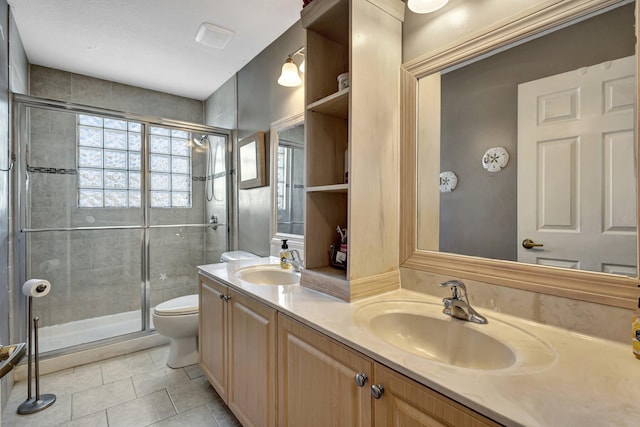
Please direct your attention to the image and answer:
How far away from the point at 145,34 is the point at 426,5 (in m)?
2.07

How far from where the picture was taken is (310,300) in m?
1.22

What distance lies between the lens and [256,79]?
256cm

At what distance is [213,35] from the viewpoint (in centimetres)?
218

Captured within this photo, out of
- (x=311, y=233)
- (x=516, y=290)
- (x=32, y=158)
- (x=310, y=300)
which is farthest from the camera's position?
(x=32, y=158)

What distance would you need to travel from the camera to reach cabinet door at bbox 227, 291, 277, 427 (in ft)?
3.93

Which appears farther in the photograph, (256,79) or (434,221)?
(256,79)

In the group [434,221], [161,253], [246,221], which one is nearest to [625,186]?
[434,221]

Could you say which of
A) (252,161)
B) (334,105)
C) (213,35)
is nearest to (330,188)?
(334,105)

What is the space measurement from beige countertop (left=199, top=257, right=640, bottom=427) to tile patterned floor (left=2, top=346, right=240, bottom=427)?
1.27m

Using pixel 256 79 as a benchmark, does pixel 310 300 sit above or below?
below

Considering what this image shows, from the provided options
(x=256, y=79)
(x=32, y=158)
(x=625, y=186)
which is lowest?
(x=625, y=186)

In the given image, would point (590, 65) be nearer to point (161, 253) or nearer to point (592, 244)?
point (592, 244)

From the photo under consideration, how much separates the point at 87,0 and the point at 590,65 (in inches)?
103

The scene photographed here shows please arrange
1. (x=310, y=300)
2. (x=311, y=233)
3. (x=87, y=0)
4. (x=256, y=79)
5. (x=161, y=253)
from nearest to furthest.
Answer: (x=310, y=300) < (x=311, y=233) < (x=87, y=0) < (x=256, y=79) < (x=161, y=253)
